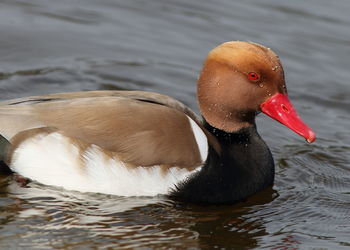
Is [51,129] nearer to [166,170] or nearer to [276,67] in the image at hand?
[166,170]

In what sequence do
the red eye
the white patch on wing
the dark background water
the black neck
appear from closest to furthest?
the dark background water, the white patch on wing, the black neck, the red eye

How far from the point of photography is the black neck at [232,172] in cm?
627

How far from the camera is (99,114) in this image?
6.22m

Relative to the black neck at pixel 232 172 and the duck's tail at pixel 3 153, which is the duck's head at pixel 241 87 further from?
the duck's tail at pixel 3 153

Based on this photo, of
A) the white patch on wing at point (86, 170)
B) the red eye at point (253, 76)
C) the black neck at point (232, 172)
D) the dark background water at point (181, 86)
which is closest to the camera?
the dark background water at point (181, 86)

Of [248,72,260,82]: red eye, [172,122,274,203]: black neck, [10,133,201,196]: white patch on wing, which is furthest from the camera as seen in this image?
[248,72,260,82]: red eye

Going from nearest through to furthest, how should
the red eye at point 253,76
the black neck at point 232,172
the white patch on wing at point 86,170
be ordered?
the white patch on wing at point 86,170
the black neck at point 232,172
the red eye at point 253,76

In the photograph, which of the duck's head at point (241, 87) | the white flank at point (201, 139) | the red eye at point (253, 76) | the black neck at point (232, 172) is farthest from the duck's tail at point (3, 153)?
the red eye at point (253, 76)

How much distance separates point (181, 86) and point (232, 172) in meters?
2.98

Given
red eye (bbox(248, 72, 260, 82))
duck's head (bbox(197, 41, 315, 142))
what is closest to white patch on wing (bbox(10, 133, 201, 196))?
duck's head (bbox(197, 41, 315, 142))

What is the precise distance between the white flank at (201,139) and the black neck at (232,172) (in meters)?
0.04

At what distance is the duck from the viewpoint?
613 cm

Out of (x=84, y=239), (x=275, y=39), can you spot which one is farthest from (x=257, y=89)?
(x=275, y=39)

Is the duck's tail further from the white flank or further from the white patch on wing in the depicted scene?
the white flank
